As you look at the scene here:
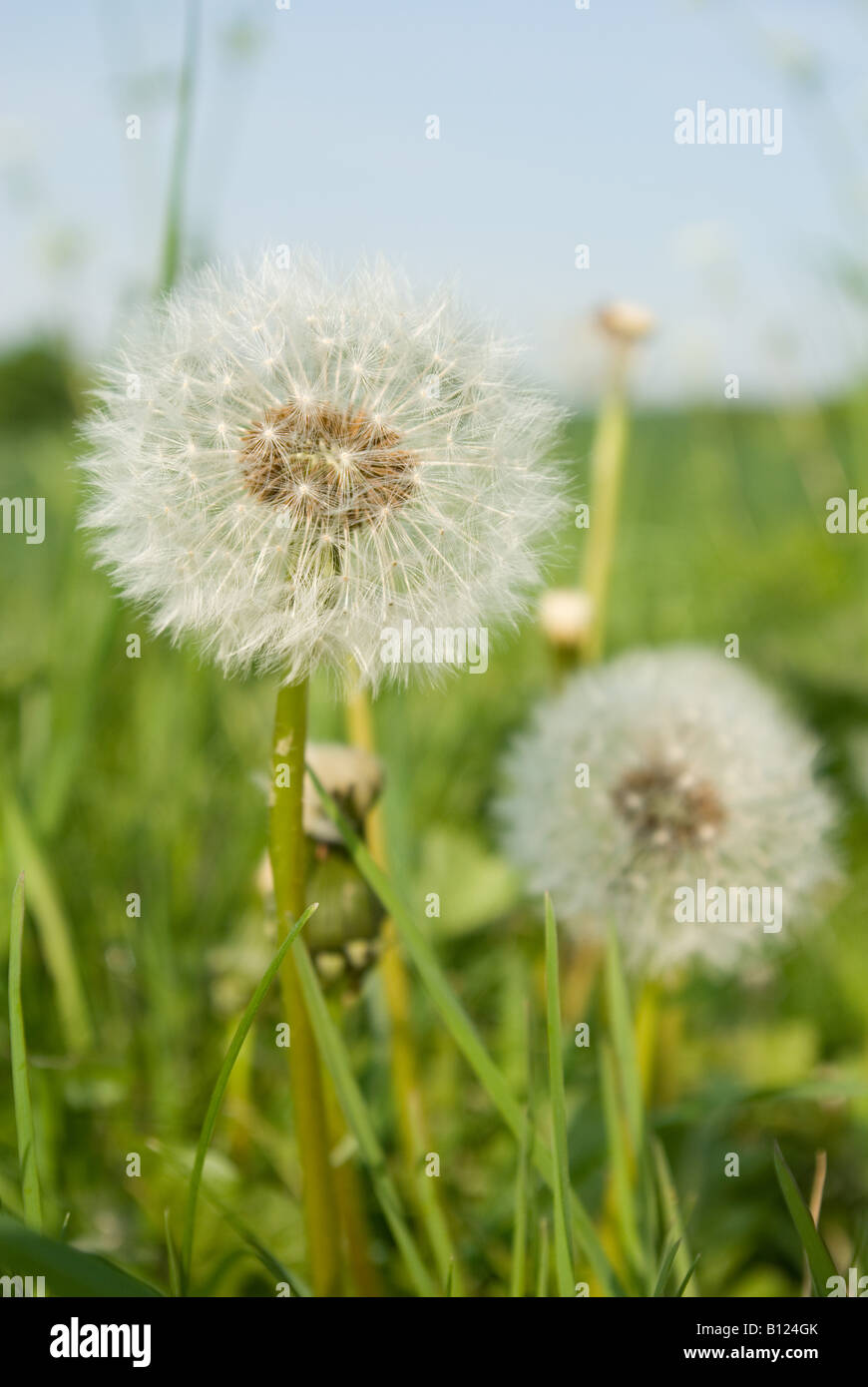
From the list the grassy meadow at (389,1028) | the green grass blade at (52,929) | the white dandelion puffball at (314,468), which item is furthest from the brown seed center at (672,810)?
the green grass blade at (52,929)

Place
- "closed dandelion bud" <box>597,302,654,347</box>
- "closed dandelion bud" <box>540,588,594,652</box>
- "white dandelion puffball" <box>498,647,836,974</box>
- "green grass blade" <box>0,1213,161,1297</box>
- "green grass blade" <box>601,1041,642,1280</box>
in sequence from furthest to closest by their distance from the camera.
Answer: "closed dandelion bud" <box>597,302,654,347</box>, "closed dandelion bud" <box>540,588,594,652</box>, "white dandelion puffball" <box>498,647,836,974</box>, "green grass blade" <box>601,1041,642,1280</box>, "green grass blade" <box>0,1213,161,1297</box>

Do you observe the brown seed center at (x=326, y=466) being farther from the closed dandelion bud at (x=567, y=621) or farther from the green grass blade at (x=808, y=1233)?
the closed dandelion bud at (x=567, y=621)

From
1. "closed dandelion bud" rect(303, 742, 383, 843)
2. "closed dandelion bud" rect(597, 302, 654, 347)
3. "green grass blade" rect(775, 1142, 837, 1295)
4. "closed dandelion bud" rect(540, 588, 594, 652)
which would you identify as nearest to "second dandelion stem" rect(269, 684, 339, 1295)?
"closed dandelion bud" rect(303, 742, 383, 843)

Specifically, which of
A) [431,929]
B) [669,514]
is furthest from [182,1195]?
[669,514]

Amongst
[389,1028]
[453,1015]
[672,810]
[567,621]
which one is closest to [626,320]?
[567,621]

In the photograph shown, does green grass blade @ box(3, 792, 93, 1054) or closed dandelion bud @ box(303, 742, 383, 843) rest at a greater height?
closed dandelion bud @ box(303, 742, 383, 843)

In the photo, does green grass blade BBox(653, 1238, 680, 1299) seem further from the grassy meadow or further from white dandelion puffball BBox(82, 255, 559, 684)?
white dandelion puffball BBox(82, 255, 559, 684)
